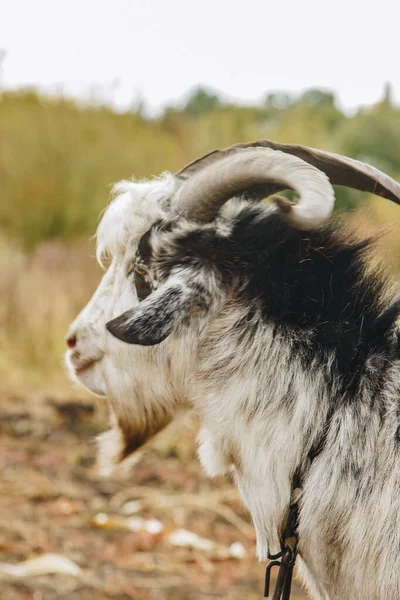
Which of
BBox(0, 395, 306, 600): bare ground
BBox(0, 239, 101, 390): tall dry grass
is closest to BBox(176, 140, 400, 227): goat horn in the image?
BBox(0, 395, 306, 600): bare ground

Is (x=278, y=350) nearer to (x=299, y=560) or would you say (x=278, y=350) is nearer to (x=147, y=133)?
(x=299, y=560)

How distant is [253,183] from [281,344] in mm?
513

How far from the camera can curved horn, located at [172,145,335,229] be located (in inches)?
85.4

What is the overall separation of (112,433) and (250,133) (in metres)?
12.8

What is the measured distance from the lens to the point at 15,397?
860 centimetres

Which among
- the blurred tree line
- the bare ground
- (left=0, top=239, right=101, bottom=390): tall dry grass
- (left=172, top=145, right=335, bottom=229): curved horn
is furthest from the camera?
the blurred tree line

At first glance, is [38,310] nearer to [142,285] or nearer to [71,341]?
[71,341]

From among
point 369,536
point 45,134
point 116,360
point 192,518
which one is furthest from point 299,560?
point 45,134

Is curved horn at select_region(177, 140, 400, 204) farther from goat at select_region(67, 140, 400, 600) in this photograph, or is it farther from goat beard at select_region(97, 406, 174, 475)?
goat beard at select_region(97, 406, 174, 475)

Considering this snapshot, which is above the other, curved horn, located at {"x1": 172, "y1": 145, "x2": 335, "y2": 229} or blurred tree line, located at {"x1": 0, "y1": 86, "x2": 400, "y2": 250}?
curved horn, located at {"x1": 172, "y1": 145, "x2": 335, "y2": 229}

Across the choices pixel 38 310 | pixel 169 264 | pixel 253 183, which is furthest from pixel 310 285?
pixel 38 310

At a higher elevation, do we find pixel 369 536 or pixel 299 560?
pixel 369 536

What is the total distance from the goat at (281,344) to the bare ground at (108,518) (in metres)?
1.47

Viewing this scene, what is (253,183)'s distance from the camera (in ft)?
7.94
